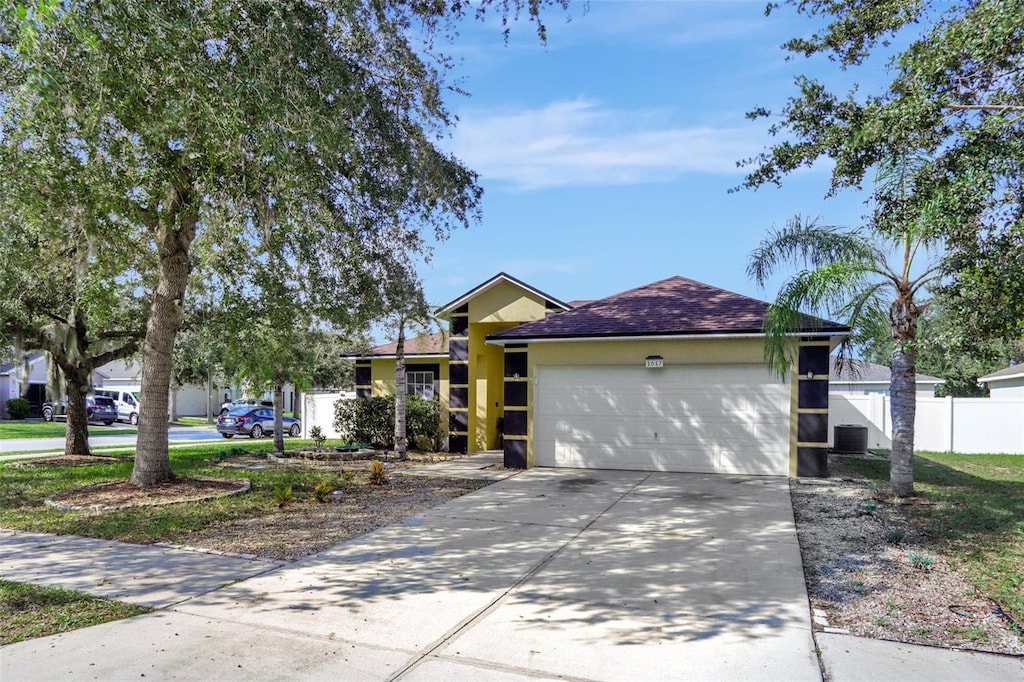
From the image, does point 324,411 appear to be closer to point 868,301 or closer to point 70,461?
point 70,461

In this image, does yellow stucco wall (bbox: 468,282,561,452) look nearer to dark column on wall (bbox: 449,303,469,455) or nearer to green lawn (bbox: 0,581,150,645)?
dark column on wall (bbox: 449,303,469,455)

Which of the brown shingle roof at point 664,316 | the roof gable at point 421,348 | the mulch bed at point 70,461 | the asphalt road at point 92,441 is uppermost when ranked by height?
the brown shingle roof at point 664,316

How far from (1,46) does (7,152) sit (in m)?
1.33

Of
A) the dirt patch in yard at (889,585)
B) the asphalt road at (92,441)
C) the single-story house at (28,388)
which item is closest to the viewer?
the dirt patch in yard at (889,585)

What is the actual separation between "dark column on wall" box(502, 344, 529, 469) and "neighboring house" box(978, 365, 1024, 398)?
20308 mm

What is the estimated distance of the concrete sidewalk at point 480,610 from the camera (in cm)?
430

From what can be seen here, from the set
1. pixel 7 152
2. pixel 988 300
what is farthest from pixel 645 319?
pixel 7 152

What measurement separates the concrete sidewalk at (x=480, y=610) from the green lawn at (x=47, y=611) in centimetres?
17

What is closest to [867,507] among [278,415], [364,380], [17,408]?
[278,415]

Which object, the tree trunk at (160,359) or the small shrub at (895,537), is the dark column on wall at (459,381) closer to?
the tree trunk at (160,359)

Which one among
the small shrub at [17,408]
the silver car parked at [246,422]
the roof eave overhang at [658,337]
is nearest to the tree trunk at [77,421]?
the roof eave overhang at [658,337]

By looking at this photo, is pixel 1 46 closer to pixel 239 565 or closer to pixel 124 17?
pixel 124 17

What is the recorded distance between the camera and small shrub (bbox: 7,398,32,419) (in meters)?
33.5

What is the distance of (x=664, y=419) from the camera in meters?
13.4
